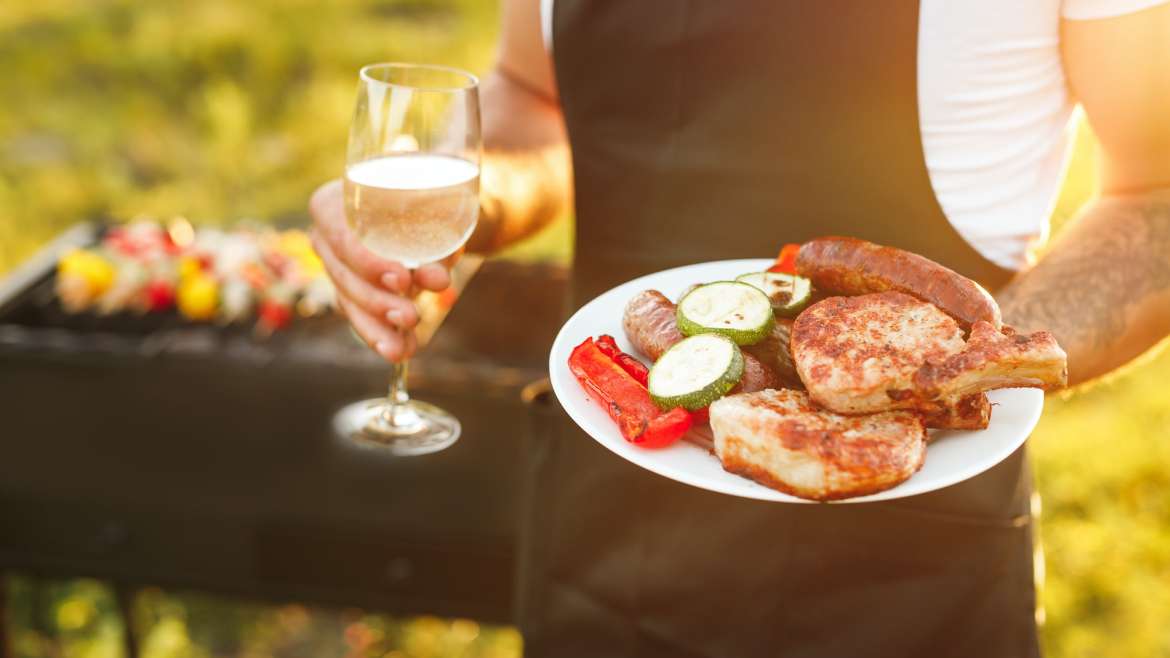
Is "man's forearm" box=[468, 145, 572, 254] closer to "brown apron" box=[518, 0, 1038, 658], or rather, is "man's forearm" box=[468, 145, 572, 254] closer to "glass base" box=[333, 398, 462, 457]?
"brown apron" box=[518, 0, 1038, 658]

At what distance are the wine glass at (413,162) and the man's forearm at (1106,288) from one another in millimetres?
1039

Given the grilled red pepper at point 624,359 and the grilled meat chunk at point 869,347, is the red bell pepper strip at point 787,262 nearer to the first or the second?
the grilled meat chunk at point 869,347

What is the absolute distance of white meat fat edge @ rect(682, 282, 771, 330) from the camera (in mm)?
1666

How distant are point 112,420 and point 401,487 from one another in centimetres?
105

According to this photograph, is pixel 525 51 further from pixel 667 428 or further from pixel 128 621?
pixel 128 621

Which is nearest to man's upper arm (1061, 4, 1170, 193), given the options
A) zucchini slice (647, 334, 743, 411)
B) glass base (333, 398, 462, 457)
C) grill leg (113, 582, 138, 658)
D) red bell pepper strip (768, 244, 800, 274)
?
red bell pepper strip (768, 244, 800, 274)

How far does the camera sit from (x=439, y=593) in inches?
145

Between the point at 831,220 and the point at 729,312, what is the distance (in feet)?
1.70

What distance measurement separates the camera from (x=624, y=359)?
1669 millimetres

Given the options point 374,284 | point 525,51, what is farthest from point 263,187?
point 374,284

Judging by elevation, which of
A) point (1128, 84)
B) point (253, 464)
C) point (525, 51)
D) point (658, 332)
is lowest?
point (253, 464)

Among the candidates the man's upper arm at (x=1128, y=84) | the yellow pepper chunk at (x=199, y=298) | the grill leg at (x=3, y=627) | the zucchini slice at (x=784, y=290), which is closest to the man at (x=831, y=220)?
the man's upper arm at (x=1128, y=84)

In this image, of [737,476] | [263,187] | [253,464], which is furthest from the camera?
[263,187]

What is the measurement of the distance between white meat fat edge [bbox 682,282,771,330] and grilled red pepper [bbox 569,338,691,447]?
0.17 metres
